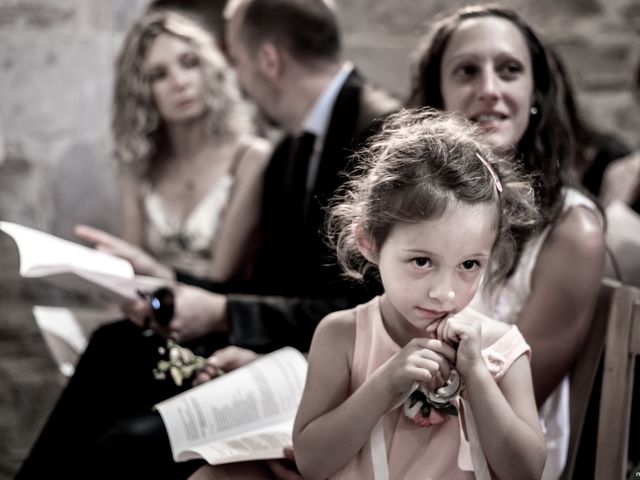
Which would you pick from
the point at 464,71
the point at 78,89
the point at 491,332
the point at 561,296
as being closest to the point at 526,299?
the point at 561,296

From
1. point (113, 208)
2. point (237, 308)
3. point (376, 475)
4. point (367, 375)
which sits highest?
point (367, 375)

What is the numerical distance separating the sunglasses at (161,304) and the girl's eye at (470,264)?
955mm

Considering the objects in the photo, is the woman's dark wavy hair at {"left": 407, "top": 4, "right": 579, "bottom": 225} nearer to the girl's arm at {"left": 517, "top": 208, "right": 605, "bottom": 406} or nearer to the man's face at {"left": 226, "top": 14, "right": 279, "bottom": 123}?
the girl's arm at {"left": 517, "top": 208, "right": 605, "bottom": 406}

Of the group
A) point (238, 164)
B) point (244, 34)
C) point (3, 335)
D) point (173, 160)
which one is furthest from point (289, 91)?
point (3, 335)

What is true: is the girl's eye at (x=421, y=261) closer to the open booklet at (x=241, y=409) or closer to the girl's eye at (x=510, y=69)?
the open booklet at (x=241, y=409)

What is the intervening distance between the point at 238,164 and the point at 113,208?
2.76 ft

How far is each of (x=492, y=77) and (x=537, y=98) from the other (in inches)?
5.9

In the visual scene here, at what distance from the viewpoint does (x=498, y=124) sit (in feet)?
5.21

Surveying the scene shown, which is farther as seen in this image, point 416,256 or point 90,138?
point 90,138

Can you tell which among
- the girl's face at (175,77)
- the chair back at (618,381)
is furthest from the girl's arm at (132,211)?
the chair back at (618,381)

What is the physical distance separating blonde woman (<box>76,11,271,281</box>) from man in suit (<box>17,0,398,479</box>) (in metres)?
0.29

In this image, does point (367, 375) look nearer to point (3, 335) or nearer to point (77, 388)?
point (77, 388)

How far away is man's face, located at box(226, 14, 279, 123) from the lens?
2443mm

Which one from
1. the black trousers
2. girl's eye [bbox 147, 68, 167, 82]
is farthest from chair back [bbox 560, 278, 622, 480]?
girl's eye [bbox 147, 68, 167, 82]
